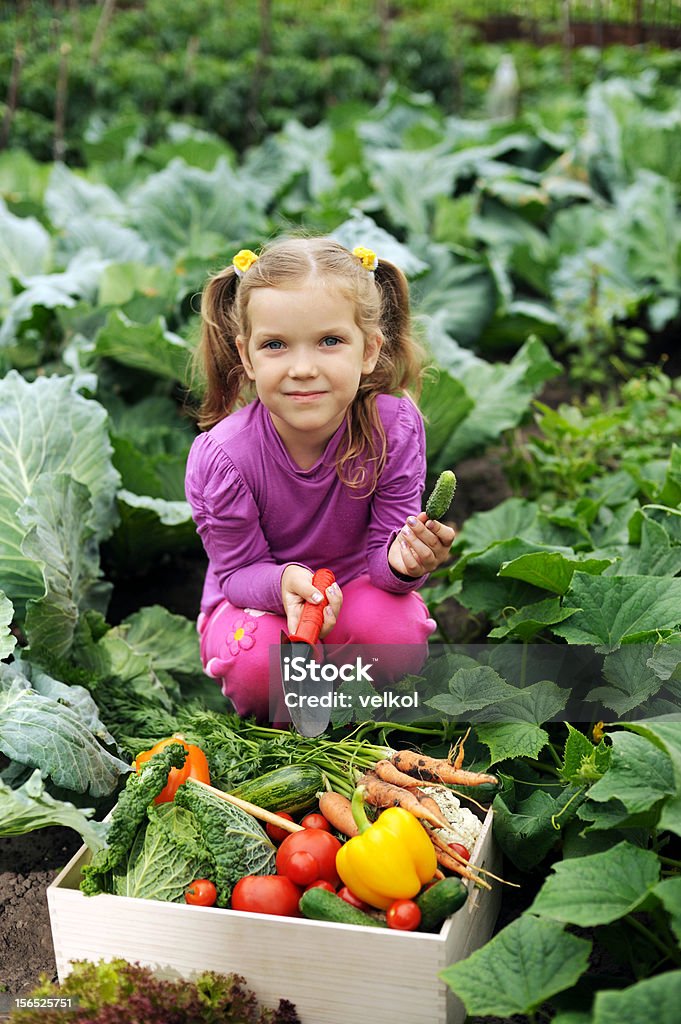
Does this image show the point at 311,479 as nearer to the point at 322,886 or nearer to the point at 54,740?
the point at 54,740

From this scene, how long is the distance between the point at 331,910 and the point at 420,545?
34.4 inches

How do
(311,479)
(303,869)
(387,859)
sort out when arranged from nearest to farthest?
1. (387,859)
2. (303,869)
3. (311,479)

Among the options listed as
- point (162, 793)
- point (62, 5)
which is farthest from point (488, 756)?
point (62, 5)

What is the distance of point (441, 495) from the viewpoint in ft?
8.25

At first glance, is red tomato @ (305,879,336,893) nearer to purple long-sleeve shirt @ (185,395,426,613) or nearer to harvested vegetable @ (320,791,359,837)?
harvested vegetable @ (320,791,359,837)

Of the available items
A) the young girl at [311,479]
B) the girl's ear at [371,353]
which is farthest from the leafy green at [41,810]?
the girl's ear at [371,353]

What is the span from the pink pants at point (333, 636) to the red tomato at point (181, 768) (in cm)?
27

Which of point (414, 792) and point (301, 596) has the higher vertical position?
point (301, 596)

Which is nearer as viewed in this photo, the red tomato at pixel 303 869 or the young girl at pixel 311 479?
the red tomato at pixel 303 869

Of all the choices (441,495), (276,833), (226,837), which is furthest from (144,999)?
(441,495)

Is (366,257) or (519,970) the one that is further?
(366,257)

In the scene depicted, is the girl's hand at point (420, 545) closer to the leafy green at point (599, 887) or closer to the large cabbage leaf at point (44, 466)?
the leafy green at point (599, 887)

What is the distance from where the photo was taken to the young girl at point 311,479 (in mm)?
2682

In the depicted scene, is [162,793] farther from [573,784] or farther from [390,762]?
[573,784]
